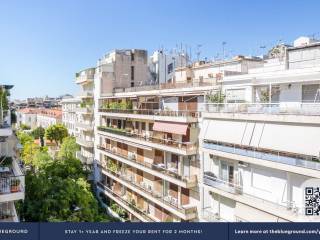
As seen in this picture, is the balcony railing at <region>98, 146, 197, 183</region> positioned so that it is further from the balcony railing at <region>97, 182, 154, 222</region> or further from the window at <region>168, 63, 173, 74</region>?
the window at <region>168, 63, 173, 74</region>

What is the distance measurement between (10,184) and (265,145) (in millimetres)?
9579

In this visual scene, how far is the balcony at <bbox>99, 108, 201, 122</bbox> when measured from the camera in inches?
816

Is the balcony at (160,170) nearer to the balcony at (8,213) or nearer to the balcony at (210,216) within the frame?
→ the balcony at (210,216)

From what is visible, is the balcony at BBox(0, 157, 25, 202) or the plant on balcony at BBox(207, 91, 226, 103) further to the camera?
the plant on balcony at BBox(207, 91, 226, 103)

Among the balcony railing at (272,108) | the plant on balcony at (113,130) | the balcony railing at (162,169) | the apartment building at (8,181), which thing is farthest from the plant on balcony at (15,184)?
the plant on balcony at (113,130)

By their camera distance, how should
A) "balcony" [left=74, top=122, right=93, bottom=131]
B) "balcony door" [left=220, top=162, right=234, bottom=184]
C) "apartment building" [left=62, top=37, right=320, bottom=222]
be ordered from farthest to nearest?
"balcony" [left=74, top=122, right=93, bottom=131], "balcony door" [left=220, top=162, right=234, bottom=184], "apartment building" [left=62, top=37, right=320, bottom=222]

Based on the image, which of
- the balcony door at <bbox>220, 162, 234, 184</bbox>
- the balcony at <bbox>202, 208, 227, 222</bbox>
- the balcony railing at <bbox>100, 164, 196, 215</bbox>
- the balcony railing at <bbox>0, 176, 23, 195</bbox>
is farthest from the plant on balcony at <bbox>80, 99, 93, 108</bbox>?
the balcony railing at <bbox>0, 176, 23, 195</bbox>

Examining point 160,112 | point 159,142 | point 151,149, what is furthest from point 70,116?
point 159,142

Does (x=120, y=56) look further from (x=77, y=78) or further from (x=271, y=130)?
(x=271, y=130)

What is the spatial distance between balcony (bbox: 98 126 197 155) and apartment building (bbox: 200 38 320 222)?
5.93ft

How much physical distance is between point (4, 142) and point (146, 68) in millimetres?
23987

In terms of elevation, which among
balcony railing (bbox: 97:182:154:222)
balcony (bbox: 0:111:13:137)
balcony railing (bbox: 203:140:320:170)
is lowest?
balcony railing (bbox: 97:182:154:222)

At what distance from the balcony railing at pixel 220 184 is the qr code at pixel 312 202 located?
3.34m

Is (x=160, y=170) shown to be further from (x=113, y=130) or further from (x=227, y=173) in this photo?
(x=113, y=130)
